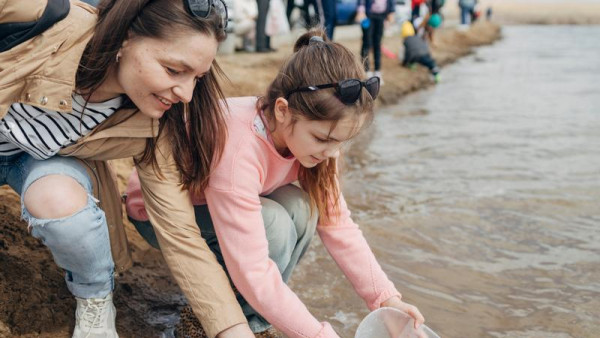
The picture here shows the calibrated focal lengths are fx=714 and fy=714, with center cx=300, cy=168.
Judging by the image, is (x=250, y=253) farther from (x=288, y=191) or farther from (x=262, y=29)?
(x=262, y=29)

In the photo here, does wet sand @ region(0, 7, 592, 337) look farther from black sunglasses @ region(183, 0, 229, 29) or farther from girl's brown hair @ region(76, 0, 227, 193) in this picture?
black sunglasses @ region(183, 0, 229, 29)

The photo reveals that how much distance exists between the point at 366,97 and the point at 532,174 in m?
2.63

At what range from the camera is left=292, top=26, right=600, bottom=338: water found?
7.75 ft

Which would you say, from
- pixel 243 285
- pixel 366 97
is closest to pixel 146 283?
pixel 243 285

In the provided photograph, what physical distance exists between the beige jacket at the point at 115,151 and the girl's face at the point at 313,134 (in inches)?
12.0

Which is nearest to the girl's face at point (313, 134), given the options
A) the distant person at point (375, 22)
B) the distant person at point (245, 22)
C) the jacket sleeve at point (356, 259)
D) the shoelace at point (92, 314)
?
the jacket sleeve at point (356, 259)

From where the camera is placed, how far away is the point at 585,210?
3447 millimetres

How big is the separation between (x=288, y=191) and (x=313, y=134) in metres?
0.29

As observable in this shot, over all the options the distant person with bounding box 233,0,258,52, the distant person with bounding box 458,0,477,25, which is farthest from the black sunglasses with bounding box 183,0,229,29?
the distant person with bounding box 458,0,477,25

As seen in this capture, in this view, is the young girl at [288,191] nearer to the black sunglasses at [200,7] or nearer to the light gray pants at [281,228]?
the light gray pants at [281,228]

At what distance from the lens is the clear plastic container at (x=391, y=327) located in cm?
169

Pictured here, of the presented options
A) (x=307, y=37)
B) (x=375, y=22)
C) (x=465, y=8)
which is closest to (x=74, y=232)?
(x=307, y=37)

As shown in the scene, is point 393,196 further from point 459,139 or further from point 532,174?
point 459,139

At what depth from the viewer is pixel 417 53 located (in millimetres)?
8172
